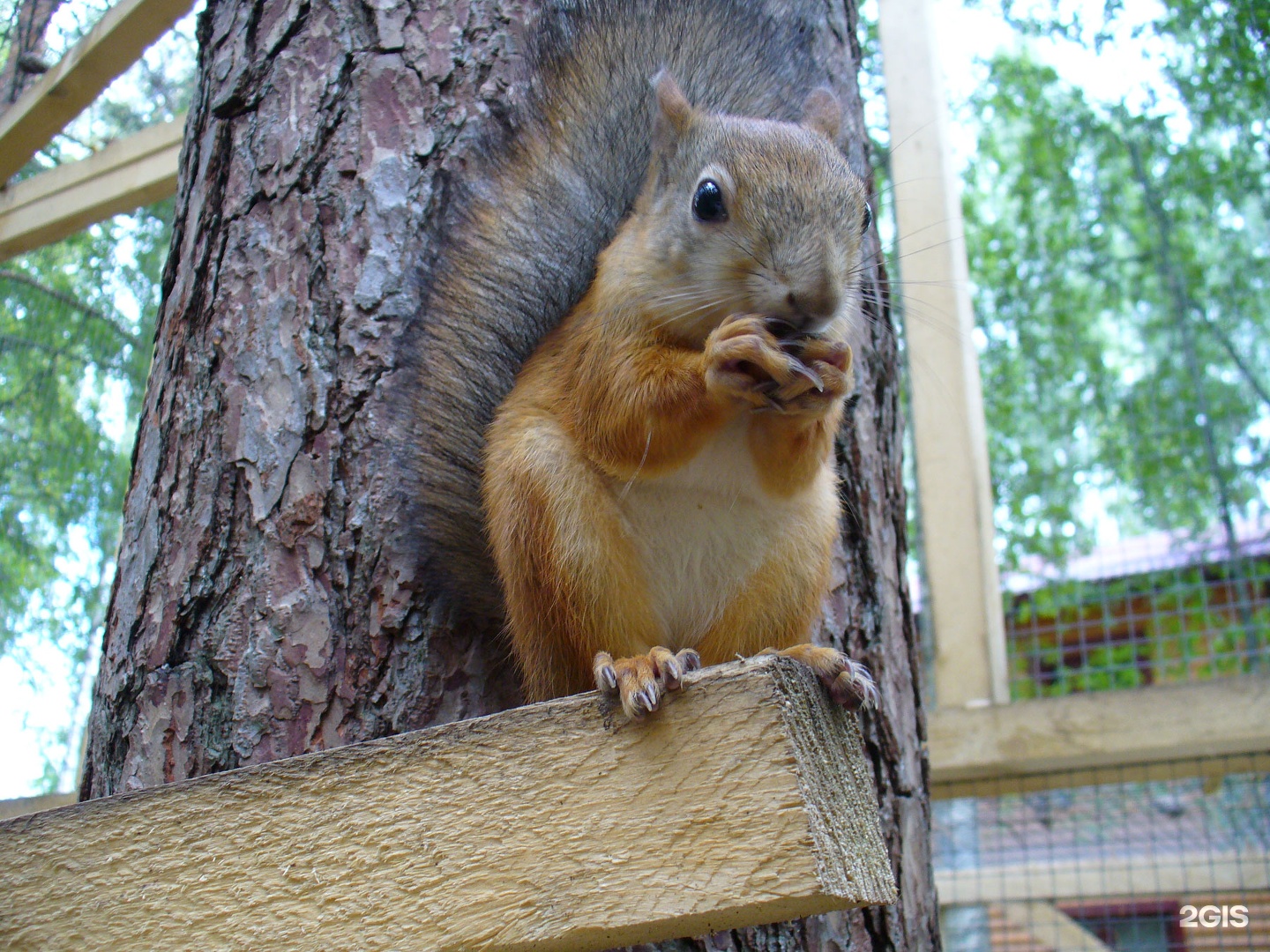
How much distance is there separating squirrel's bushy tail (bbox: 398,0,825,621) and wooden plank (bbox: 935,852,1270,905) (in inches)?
85.7

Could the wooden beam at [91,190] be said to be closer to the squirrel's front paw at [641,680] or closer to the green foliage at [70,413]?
the green foliage at [70,413]

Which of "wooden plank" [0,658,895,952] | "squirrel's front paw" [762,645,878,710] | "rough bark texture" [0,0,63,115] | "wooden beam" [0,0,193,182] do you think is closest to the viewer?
"wooden plank" [0,658,895,952]

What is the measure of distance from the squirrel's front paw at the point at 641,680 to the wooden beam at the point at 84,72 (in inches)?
61.9

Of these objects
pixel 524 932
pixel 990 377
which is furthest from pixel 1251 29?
pixel 524 932

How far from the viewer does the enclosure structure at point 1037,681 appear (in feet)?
6.57

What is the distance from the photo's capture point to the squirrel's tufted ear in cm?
154

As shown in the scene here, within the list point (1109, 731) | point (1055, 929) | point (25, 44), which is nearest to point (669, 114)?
point (1109, 731)

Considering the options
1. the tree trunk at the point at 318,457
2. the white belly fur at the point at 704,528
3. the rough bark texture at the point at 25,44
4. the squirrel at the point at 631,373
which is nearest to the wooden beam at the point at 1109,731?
the tree trunk at the point at 318,457

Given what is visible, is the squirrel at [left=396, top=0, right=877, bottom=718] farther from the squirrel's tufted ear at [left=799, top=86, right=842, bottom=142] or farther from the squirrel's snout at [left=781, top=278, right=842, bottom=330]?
the squirrel's tufted ear at [left=799, top=86, right=842, bottom=142]

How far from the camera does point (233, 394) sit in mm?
1390

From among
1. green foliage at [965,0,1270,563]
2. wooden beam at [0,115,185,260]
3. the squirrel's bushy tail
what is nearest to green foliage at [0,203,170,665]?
wooden beam at [0,115,185,260]

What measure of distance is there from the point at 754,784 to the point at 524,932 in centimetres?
22

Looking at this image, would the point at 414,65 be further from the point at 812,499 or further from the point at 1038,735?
the point at 1038,735

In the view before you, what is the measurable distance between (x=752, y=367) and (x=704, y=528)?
0.87 feet
